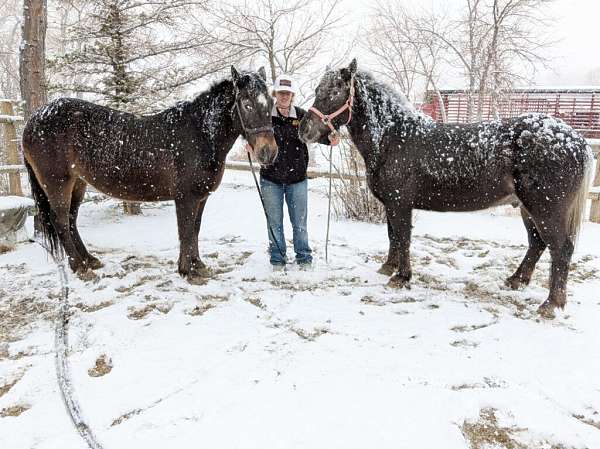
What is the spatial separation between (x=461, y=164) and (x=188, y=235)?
2566 mm

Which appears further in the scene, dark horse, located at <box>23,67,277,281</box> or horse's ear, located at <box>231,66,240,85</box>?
dark horse, located at <box>23,67,277,281</box>

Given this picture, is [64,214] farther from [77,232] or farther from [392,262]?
[392,262]

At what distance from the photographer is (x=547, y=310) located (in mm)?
2967

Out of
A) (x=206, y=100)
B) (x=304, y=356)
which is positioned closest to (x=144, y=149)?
(x=206, y=100)

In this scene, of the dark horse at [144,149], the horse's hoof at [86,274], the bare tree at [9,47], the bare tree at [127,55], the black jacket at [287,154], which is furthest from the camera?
the bare tree at [9,47]

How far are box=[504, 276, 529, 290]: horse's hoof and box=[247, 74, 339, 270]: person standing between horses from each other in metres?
1.92

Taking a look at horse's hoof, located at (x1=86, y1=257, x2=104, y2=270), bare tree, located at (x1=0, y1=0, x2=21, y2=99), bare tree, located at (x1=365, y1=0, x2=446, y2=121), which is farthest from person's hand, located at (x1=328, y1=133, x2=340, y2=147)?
bare tree, located at (x1=0, y1=0, x2=21, y2=99)

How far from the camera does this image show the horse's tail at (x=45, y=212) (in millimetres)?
3838

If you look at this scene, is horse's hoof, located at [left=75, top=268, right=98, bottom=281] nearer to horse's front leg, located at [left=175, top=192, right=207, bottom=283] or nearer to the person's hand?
horse's front leg, located at [left=175, top=192, right=207, bottom=283]

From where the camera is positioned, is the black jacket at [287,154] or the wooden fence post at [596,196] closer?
the black jacket at [287,154]

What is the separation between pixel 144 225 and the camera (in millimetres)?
5848

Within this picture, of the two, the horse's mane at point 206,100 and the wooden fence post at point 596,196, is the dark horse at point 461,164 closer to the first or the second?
the horse's mane at point 206,100

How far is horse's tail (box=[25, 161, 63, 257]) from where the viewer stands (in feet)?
12.6

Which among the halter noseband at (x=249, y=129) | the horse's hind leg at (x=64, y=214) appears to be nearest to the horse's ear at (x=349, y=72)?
the halter noseband at (x=249, y=129)
